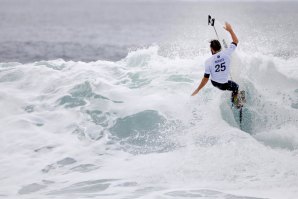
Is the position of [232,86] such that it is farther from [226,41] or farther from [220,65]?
[226,41]

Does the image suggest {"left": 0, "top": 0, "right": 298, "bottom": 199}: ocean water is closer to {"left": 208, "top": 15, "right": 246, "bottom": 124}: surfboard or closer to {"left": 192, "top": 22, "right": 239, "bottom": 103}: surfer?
{"left": 208, "top": 15, "right": 246, "bottom": 124}: surfboard

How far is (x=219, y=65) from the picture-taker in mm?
10250

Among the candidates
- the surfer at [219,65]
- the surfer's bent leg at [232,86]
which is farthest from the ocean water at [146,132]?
the surfer at [219,65]

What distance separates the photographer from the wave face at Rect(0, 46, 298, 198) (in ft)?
27.2

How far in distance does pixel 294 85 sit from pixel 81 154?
826 cm

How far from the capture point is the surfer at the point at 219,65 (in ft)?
33.2

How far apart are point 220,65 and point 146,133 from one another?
10.0ft

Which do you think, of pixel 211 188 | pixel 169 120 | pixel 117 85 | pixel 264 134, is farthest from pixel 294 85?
pixel 211 188

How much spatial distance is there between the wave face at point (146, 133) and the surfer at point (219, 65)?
4.25 feet

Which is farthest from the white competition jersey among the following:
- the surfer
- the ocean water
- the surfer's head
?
the ocean water

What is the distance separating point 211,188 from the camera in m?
7.98

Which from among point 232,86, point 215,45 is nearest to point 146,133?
point 232,86

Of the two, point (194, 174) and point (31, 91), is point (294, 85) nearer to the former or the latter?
point (194, 174)

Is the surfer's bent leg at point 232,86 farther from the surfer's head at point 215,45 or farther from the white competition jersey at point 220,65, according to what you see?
the surfer's head at point 215,45
